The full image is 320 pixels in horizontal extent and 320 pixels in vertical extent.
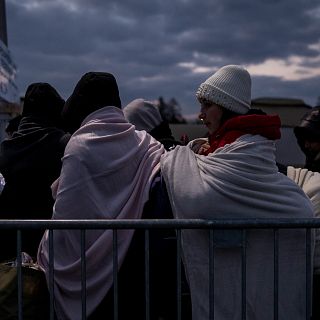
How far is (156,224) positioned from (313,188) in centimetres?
93

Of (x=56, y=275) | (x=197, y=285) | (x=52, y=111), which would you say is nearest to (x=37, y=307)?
(x=56, y=275)

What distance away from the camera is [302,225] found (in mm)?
2594

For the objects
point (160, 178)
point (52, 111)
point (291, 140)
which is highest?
point (52, 111)

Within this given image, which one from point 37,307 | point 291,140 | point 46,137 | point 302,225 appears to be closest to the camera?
point 302,225

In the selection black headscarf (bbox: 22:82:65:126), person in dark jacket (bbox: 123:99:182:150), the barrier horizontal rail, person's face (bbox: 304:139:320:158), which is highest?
black headscarf (bbox: 22:82:65:126)

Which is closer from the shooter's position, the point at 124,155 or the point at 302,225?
the point at 302,225

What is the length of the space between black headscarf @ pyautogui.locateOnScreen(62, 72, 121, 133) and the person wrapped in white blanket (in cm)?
42

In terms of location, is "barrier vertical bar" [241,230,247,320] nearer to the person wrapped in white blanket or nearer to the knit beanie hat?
the person wrapped in white blanket

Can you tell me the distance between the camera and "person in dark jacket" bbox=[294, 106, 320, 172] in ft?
12.8

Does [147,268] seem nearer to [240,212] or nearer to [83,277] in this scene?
[83,277]

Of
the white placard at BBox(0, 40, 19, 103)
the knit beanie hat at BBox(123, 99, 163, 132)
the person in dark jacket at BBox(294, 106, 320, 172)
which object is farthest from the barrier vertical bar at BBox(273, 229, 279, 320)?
the white placard at BBox(0, 40, 19, 103)

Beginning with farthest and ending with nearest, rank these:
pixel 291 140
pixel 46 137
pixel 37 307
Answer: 1. pixel 291 140
2. pixel 46 137
3. pixel 37 307

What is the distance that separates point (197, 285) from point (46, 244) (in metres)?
0.69

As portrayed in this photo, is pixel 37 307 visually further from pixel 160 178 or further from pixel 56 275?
pixel 160 178
